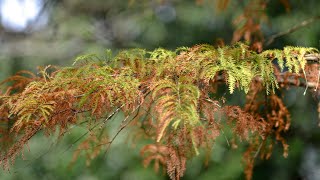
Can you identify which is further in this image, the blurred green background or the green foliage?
the blurred green background

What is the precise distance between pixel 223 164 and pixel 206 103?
1.77 m

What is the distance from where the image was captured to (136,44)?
322cm

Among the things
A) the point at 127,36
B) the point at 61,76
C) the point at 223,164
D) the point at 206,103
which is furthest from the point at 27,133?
the point at 127,36

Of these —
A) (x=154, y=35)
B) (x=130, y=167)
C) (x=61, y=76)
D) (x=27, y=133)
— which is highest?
(x=154, y=35)

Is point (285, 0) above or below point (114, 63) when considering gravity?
above

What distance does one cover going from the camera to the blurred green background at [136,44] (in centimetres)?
285

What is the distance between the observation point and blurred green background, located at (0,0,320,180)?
285 cm

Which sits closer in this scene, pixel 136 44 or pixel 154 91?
pixel 154 91

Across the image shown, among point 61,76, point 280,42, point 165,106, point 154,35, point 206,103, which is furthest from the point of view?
point 154,35

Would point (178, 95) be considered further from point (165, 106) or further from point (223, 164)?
point (223, 164)

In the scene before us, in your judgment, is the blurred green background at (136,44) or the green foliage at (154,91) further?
the blurred green background at (136,44)

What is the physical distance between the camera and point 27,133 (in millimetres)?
1080

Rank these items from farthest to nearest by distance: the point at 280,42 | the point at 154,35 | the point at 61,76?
1. the point at 154,35
2. the point at 280,42
3. the point at 61,76

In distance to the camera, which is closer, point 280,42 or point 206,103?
point 206,103
